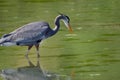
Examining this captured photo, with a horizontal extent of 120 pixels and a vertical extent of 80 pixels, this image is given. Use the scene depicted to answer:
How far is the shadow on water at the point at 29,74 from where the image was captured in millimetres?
13334

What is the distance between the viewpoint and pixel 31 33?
1583cm

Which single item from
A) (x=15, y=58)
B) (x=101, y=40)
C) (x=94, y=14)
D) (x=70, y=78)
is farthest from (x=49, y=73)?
(x=94, y=14)

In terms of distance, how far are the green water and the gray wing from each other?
458 millimetres

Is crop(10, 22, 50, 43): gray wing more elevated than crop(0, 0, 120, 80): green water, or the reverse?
crop(10, 22, 50, 43): gray wing

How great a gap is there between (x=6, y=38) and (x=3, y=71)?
163 cm

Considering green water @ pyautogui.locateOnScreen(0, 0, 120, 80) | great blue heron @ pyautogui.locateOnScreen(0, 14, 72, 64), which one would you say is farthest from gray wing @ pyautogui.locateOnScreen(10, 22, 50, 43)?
green water @ pyautogui.locateOnScreen(0, 0, 120, 80)

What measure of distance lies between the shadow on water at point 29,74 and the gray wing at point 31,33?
1.22 meters

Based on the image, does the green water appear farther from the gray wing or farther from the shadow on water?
the gray wing

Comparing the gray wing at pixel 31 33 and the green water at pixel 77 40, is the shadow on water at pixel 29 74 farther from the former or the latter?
the gray wing at pixel 31 33

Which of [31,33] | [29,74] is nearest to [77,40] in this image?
[31,33]

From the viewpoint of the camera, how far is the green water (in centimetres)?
1416

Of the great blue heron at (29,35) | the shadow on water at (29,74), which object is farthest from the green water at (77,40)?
the great blue heron at (29,35)

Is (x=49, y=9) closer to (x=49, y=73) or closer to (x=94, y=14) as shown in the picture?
(x=94, y=14)

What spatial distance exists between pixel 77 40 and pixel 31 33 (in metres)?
2.20
